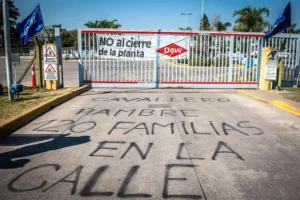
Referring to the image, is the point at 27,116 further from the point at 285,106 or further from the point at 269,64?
the point at 269,64

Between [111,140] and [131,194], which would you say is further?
[111,140]

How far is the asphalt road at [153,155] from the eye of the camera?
3.25 m

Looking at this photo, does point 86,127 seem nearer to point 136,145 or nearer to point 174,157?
point 136,145

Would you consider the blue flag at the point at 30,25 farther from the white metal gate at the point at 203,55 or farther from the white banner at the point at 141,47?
the white banner at the point at 141,47

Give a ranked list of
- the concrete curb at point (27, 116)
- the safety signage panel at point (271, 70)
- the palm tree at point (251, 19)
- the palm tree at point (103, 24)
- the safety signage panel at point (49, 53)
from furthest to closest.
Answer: the palm tree at point (103, 24) < the palm tree at point (251, 19) < the safety signage panel at point (271, 70) < the safety signage panel at point (49, 53) < the concrete curb at point (27, 116)

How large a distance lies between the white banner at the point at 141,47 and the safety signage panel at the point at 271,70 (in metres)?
3.25

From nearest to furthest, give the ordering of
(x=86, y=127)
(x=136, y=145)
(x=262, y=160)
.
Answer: (x=262, y=160) → (x=136, y=145) → (x=86, y=127)

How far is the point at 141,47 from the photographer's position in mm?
11617

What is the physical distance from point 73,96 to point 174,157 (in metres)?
6.20

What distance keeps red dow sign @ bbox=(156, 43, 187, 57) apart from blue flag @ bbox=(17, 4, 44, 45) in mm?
4745

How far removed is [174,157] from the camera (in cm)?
421

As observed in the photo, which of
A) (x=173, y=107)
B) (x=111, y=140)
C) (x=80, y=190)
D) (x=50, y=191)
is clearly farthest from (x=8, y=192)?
(x=173, y=107)

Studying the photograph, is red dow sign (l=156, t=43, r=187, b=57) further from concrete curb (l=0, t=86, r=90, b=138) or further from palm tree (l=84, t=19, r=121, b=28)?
palm tree (l=84, t=19, r=121, b=28)

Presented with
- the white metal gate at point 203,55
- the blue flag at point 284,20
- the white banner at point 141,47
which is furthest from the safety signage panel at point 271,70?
the white banner at point 141,47
